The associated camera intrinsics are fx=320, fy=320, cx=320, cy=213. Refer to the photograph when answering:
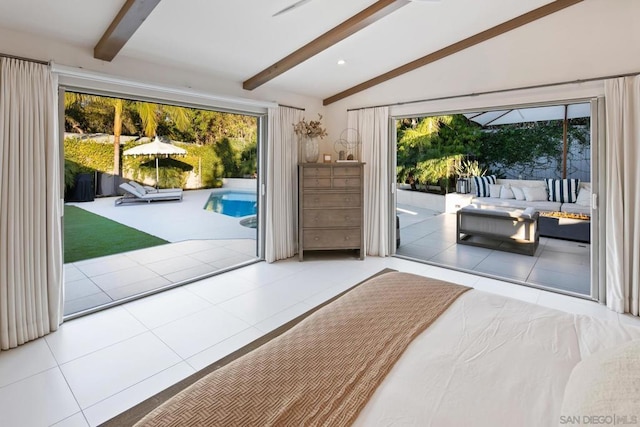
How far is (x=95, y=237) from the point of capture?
577 centimetres

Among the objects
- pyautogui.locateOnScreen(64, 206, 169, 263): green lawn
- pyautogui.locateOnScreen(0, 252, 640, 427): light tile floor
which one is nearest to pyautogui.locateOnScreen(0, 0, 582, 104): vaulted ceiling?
pyautogui.locateOnScreen(0, 252, 640, 427): light tile floor

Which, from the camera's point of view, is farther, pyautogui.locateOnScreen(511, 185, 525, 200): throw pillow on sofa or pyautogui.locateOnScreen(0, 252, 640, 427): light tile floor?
pyautogui.locateOnScreen(511, 185, 525, 200): throw pillow on sofa

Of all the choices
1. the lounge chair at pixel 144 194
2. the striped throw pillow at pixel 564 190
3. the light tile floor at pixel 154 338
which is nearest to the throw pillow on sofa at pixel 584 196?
the striped throw pillow at pixel 564 190

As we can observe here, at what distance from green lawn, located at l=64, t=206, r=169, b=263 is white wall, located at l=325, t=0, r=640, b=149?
511cm

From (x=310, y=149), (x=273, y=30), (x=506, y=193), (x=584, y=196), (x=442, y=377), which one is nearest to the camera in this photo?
(x=442, y=377)

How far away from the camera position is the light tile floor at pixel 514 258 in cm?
389

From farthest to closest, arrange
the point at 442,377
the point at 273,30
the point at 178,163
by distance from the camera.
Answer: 1. the point at 178,163
2. the point at 273,30
3. the point at 442,377

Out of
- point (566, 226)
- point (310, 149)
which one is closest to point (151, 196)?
point (310, 149)

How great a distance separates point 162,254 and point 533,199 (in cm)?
738

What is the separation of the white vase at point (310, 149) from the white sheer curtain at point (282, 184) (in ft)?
0.49

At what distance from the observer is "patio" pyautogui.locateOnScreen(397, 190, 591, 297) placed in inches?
153

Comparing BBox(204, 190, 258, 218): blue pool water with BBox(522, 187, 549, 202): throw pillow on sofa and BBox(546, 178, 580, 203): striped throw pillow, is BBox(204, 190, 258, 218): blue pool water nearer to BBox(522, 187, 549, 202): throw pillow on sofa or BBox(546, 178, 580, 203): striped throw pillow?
BBox(522, 187, 549, 202): throw pillow on sofa

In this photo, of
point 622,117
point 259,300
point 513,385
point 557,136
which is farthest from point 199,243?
point 557,136

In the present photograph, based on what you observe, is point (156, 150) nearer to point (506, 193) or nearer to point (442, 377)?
point (442, 377)
